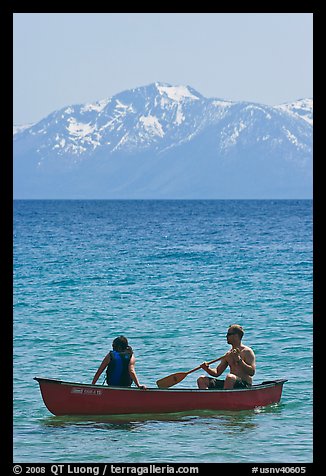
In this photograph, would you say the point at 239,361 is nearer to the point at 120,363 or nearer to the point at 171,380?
the point at 171,380

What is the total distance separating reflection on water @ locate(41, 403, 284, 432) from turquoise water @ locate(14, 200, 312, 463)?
0.07 ft

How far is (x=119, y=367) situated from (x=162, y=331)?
1221 cm

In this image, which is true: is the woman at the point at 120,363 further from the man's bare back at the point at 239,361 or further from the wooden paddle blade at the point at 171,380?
the man's bare back at the point at 239,361

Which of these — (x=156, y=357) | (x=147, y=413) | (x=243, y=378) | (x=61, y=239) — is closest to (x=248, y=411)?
(x=243, y=378)

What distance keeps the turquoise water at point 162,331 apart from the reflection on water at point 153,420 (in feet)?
0.07

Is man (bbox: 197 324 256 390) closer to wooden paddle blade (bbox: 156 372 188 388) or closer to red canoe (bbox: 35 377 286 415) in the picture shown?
red canoe (bbox: 35 377 286 415)

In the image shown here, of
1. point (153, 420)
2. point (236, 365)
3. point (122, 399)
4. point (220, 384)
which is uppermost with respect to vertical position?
point (236, 365)

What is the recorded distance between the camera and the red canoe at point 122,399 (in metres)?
15.8

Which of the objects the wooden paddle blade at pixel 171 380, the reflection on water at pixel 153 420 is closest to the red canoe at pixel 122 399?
the reflection on water at pixel 153 420

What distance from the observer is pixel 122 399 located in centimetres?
1589

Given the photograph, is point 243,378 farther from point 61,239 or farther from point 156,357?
point 61,239

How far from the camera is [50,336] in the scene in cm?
2733

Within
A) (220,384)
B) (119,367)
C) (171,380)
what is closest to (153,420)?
(119,367)
